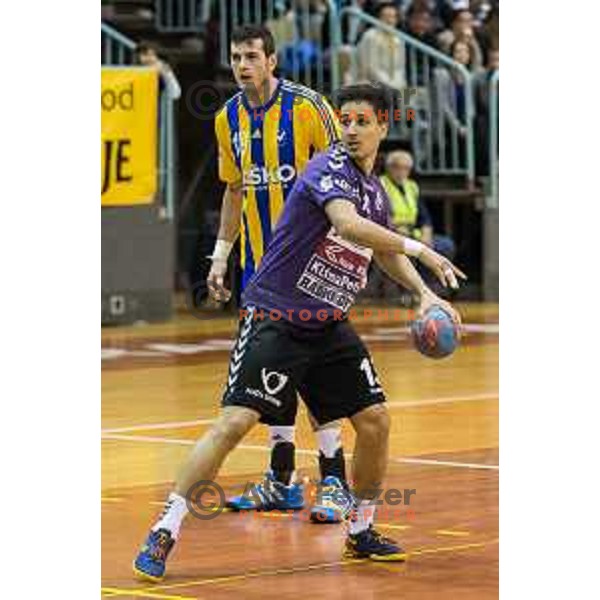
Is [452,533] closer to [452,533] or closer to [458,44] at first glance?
[452,533]

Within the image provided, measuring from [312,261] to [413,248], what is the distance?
44.7 inches

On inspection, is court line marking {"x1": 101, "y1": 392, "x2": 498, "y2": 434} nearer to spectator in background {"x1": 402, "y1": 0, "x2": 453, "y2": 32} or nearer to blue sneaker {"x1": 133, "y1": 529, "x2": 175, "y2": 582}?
blue sneaker {"x1": 133, "y1": 529, "x2": 175, "y2": 582}

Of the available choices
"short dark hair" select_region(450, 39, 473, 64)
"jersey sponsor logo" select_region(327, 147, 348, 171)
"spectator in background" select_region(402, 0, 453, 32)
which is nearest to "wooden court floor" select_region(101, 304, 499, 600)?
"jersey sponsor logo" select_region(327, 147, 348, 171)

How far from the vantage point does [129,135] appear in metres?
23.6

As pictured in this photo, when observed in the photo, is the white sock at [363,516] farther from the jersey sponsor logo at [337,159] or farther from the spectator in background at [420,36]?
the spectator in background at [420,36]

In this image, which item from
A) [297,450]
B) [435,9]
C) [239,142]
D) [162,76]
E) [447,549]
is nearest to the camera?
[447,549]

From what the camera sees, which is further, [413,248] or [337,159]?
[337,159]

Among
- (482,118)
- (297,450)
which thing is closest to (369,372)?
(297,450)

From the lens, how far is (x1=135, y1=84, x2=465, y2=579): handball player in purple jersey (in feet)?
27.4

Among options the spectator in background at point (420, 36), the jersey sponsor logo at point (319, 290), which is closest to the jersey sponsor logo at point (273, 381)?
the jersey sponsor logo at point (319, 290)

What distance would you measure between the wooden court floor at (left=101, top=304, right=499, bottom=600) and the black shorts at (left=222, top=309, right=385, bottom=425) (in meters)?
0.72
